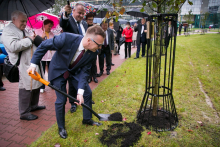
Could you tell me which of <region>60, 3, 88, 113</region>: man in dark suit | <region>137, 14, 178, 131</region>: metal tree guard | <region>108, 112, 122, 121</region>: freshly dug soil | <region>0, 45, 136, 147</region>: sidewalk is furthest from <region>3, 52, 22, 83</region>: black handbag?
<region>137, 14, 178, 131</region>: metal tree guard

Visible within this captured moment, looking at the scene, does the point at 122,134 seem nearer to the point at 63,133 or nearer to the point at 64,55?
the point at 63,133

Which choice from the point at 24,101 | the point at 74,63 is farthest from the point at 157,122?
the point at 24,101

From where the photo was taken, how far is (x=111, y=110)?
367cm

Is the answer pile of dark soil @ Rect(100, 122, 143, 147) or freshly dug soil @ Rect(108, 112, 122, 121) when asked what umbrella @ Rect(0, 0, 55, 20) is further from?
pile of dark soil @ Rect(100, 122, 143, 147)

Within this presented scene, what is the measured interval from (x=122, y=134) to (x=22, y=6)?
140 inches

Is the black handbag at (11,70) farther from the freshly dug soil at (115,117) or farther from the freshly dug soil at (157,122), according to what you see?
the freshly dug soil at (157,122)

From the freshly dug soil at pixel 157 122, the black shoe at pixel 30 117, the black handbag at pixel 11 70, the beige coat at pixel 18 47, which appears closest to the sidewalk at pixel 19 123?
the black shoe at pixel 30 117

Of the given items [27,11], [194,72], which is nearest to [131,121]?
[27,11]

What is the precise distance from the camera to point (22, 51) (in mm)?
3268

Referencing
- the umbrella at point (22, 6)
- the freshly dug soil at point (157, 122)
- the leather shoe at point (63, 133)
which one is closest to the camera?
the leather shoe at point (63, 133)

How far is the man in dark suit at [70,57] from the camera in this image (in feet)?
8.14

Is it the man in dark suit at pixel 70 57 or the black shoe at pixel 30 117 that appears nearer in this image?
the man in dark suit at pixel 70 57

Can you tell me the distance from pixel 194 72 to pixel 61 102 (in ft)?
18.8

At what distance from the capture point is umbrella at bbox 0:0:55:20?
3.37 meters
